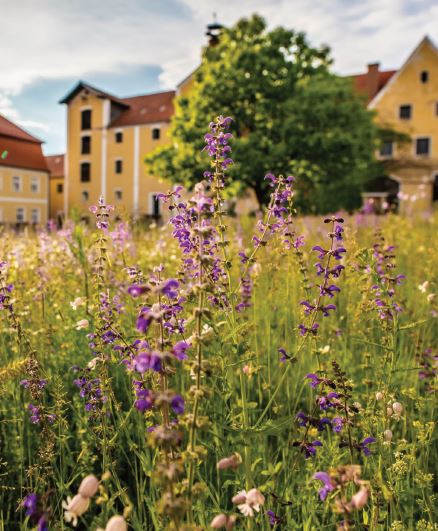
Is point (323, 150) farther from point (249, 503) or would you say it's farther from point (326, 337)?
point (249, 503)

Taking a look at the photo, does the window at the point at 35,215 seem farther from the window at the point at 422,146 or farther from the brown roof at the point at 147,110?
the window at the point at 422,146

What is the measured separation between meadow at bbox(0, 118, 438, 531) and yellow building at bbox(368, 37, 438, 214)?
33366mm

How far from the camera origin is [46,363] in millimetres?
3531

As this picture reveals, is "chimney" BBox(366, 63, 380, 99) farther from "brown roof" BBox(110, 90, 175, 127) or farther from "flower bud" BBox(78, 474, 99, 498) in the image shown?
"flower bud" BBox(78, 474, 99, 498)

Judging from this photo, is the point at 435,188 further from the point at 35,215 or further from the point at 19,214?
the point at 19,214

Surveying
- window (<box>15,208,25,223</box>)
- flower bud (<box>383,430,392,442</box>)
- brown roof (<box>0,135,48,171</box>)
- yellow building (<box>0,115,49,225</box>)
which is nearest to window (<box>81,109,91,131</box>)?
yellow building (<box>0,115,49,225</box>)

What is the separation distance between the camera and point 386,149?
3616 cm

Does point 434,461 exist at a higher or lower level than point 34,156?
lower

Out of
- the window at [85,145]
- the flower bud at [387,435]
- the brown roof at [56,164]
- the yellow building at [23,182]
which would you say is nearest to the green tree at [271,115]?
the flower bud at [387,435]

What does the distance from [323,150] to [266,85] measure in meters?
4.43

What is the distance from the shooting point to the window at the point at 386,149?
36.0m

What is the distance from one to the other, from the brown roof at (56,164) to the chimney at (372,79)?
33.1 m

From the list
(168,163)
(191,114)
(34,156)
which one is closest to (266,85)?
(191,114)

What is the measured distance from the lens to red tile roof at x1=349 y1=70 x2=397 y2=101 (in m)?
39.2
